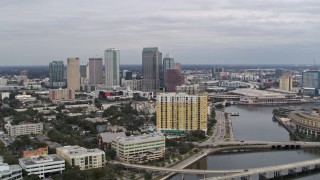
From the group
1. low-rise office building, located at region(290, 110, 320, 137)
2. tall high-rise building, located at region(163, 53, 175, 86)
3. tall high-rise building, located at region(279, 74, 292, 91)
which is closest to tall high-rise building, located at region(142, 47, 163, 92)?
tall high-rise building, located at region(163, 53, 175, 86)

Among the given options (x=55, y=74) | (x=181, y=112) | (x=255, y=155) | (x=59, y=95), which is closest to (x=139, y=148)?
(x=255, y=155)

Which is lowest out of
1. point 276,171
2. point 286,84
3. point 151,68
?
point 276,171

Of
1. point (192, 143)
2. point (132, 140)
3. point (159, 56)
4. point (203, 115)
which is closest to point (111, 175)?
point (132, 140)

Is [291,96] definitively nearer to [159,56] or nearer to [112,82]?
[159,56]

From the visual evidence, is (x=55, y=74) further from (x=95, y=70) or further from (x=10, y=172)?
(x=10, y=172)

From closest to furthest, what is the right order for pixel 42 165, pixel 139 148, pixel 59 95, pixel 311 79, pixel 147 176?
pixel 147 176 < pixel 42 165 < pixel 139 148 < pixel 59 95 < pixel 311 79

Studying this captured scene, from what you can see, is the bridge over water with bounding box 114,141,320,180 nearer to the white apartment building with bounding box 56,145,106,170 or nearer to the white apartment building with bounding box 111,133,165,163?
the white apartment building with bounding box 111,133,165,163

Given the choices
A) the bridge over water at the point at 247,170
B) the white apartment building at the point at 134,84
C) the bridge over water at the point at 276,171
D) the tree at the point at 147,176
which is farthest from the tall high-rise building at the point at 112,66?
the tree at the point at 147,176
